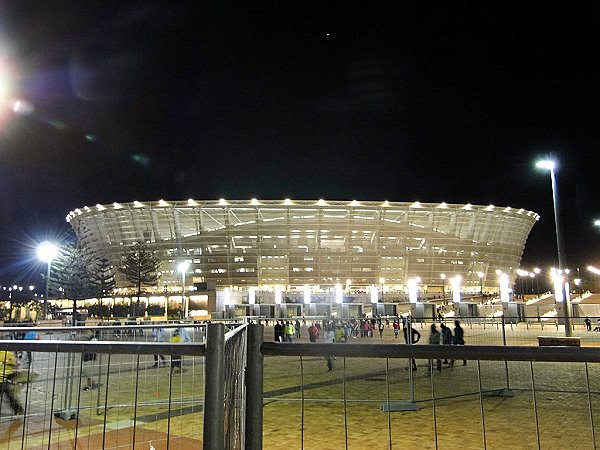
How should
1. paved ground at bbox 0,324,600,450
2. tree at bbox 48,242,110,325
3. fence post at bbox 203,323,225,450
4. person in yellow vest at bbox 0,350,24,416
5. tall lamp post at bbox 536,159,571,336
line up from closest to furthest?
1. fence post at bbox 203,323,225,450
2. paved ground at bbox 0,324,600,450
3. person in yellow vest at bbox 0,350,24,416
4. tall lamp post at bbox 536,159,571,336
5. tree at bbox 48,242,110,325

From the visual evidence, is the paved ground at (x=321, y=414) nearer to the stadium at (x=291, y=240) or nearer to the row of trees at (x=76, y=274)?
the row of trees at (x=76, y=274)

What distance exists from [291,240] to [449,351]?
80.6m

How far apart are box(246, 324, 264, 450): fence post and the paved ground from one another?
84.9 inches

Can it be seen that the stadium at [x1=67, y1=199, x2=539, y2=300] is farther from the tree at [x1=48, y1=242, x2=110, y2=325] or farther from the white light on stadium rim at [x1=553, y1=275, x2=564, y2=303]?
the white light on stadium rim at [x1=553, y1=275, x2=564, y2=303]

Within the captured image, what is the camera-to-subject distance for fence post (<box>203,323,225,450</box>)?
7.24 ft

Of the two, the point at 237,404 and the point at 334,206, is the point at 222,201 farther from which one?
the point at 237,404

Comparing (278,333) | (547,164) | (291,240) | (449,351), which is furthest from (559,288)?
(291,240)

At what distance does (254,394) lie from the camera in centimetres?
260

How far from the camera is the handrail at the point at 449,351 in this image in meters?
2.49

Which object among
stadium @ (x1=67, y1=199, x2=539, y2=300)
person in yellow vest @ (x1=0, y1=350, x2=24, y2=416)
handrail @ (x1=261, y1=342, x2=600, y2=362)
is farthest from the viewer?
stadium @ (x1=67, y1=199, x2=539, y2=300)

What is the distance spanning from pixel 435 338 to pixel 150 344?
13532 mm

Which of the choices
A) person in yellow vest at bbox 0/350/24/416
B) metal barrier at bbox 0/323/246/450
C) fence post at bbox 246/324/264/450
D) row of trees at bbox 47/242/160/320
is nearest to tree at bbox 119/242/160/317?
row of trees at bbox 47/242/160/320

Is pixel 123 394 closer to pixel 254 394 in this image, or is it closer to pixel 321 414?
pixel 321 414

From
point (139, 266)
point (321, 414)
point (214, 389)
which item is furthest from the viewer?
point (139, 266)
